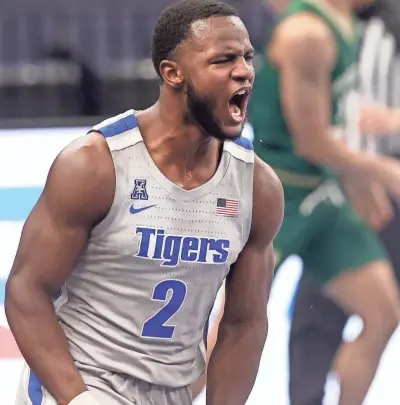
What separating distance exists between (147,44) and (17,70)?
0.38 metres

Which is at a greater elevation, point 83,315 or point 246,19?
point 246,19

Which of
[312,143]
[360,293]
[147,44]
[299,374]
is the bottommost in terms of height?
[299,374]

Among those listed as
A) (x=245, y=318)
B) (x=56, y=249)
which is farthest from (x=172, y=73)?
(x=245, y=318)

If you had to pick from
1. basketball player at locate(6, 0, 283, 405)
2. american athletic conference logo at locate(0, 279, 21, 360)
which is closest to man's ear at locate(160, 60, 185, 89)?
basketball player at locate(6, 0, 283, 405)

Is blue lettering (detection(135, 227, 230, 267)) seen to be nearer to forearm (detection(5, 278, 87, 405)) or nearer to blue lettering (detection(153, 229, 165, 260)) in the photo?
blue lettering (detection(153, 229, 165, 260))

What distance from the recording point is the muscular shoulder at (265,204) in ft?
6.12

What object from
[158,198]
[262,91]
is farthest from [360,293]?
[158,198]

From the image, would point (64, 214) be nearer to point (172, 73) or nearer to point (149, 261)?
point (149, 261)

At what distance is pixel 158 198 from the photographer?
1.79 metres

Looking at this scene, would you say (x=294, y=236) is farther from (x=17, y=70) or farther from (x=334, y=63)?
(x=17, y=70)

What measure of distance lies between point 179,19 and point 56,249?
418 mm

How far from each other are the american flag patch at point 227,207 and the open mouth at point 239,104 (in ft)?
0.51

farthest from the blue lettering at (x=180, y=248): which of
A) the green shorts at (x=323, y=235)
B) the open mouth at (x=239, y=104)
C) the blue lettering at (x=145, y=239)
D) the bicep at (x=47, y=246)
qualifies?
the green shorts at (x=323, y=235)

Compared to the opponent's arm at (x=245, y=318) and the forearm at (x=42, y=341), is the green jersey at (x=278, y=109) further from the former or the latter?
the forearm at (x=42, y=341)
